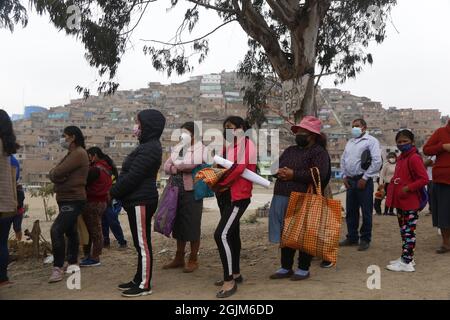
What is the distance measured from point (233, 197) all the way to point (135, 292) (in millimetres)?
1273

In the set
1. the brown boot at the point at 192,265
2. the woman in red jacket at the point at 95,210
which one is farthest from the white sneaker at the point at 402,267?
the woman in red jacket at the point at 95,210

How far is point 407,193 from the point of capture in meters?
5.09

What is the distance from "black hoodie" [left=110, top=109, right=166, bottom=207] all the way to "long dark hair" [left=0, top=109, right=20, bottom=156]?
45.8 inches

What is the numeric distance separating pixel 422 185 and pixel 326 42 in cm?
663

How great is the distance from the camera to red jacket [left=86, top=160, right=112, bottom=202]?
614cm

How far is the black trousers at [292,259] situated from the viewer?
15.8 feet

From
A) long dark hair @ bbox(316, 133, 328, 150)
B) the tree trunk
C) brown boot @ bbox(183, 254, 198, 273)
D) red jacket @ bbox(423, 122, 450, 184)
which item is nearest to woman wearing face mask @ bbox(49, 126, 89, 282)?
brown boot @ bbox(183, 254, 198, 273)

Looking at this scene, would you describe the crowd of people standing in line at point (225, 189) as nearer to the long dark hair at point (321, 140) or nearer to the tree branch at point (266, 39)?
the long dark hair at point (321, 140)

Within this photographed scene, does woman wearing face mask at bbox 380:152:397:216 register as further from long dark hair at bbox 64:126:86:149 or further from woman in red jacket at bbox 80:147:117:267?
long dark hair at bbox 64:126:86:149

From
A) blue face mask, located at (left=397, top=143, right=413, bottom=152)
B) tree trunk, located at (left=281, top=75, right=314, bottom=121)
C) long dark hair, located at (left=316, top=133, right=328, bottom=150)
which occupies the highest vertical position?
tree trunk, located at (left=281, top=75, right=314, bottom=121)

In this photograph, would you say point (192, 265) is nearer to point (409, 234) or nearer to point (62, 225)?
point (62, 225)
